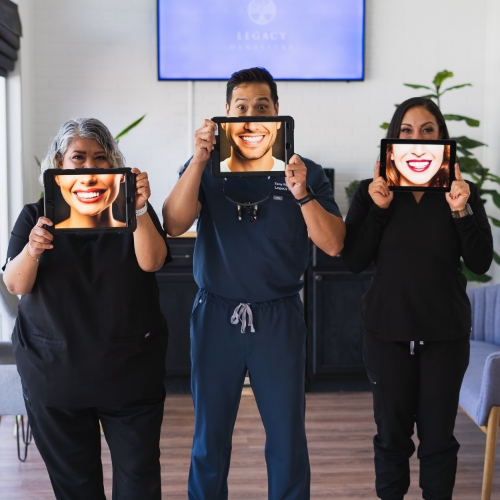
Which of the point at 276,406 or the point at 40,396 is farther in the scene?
the point at 276,406

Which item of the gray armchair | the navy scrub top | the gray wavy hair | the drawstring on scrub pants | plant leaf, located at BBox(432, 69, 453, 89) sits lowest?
the gray armchair

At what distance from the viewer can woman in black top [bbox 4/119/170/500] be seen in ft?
5.42

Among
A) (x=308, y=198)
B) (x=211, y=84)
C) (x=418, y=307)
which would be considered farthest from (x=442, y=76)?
(x=308, y=198)

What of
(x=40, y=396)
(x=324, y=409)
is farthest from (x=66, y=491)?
(x=324, y=409)

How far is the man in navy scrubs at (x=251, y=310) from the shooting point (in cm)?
189

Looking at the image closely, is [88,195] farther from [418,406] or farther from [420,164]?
[418,406]

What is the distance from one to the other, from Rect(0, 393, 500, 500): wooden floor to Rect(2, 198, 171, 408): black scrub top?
3.32 feet

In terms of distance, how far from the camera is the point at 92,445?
1755 mm

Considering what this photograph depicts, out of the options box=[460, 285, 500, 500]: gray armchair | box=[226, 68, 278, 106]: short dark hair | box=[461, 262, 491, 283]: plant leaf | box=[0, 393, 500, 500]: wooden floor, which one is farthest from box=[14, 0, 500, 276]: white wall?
box=[226, 68, 278, 106]: short dark hair

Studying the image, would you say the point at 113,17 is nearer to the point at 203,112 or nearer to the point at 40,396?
the point at 203,112

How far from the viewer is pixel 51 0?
13.0ft

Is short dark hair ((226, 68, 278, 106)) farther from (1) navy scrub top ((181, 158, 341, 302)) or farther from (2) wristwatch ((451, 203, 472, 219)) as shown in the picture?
(2) wristwatch ((451, 203, 472, 219))

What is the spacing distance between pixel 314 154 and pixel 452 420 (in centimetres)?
247

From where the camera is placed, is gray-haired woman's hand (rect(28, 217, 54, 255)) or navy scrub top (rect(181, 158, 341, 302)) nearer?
gray-haired woman's hand (rect(28, 217, 54, 255))
